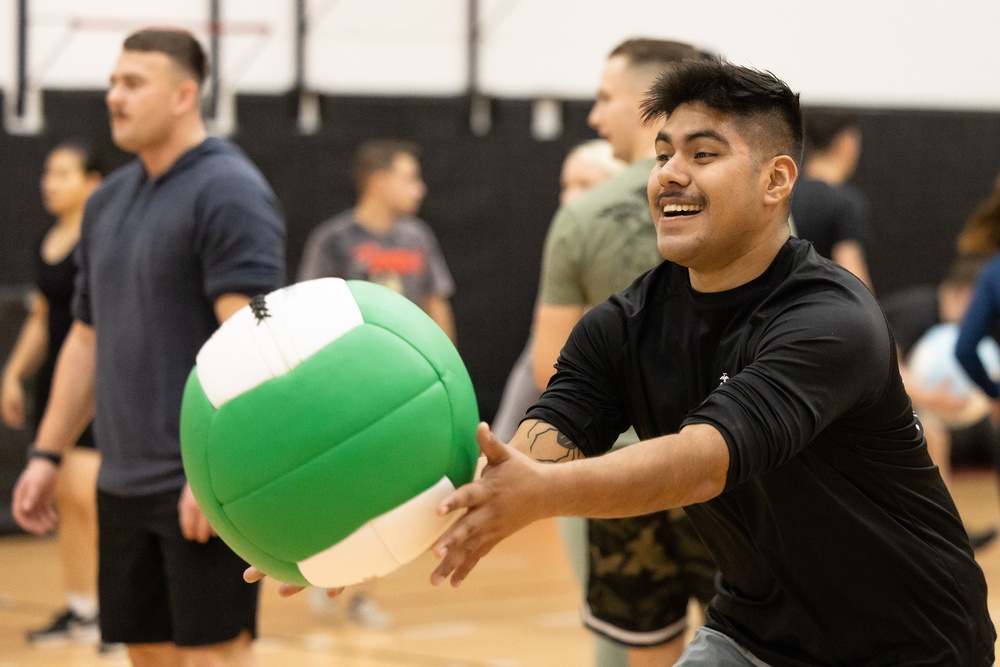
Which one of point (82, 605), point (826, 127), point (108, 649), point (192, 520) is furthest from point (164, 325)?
point (826, 127)

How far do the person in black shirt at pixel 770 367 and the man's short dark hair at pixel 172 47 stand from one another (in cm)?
169

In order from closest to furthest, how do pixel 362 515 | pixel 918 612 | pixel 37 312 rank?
pixel 362 515
pixel 918 612
pixel 37 312

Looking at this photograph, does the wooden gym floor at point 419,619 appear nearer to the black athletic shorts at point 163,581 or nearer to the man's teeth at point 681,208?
the black athletic shorts at point 163,581

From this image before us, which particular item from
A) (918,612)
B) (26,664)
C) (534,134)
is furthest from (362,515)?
(534,134)

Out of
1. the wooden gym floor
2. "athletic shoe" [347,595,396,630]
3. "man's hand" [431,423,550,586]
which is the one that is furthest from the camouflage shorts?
"athletic shoe" [347,595,396,630]

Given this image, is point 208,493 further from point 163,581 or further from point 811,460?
point 163,581

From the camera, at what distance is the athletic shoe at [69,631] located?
5637mm

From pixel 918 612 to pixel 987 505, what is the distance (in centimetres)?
707

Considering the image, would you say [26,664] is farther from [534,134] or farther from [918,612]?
A: [534,134]

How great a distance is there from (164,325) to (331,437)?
1.42 metres

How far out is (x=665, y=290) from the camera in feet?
8.29

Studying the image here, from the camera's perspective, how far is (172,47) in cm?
373

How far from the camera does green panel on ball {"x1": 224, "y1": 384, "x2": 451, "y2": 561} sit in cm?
218

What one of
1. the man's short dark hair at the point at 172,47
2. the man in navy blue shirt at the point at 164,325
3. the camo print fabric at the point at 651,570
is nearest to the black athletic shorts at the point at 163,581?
the man in navy blue shirt at the point at 164,325
